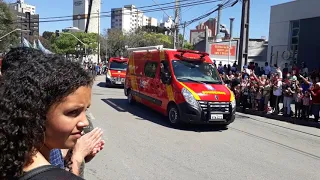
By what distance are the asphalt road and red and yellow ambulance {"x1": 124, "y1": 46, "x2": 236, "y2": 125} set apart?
0.46m

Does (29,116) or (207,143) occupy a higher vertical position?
(29,116)

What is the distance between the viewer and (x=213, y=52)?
140ft

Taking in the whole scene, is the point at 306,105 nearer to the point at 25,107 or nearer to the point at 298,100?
the point at 298,100

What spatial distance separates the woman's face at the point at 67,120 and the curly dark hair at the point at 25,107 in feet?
0.09

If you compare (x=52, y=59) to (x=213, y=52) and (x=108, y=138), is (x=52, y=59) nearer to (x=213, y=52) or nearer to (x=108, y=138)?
(x=108, y=138)

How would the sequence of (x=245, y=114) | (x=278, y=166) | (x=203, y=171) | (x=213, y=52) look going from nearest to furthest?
(x=203, y=171)
(x=278, y=166)
(x=245, y=114)
(x=213, y=52)

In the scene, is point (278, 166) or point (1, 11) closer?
point (278, 166)

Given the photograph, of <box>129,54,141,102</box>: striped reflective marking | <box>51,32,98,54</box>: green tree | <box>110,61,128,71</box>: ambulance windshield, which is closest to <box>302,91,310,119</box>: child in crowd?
<box>129,54,141,102</box>: striped reflective marking

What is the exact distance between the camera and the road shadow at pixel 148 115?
921 centimetres

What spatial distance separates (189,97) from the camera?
8711 millimetres

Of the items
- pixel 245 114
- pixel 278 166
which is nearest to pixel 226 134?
pixel 278 166

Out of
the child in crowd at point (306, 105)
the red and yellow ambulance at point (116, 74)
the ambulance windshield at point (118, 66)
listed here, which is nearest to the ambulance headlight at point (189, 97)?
the child in crowd at point (306, 105)

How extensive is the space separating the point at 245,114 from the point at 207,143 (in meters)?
6.37

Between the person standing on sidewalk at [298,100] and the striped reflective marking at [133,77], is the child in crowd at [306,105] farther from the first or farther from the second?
the striped reflective marking at [133,77]
